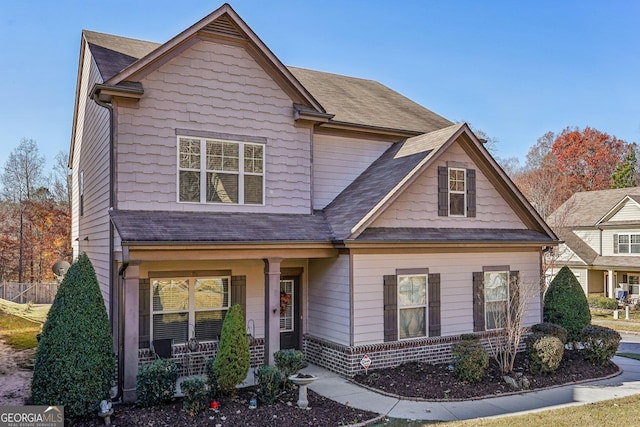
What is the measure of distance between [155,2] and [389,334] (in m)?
10.6

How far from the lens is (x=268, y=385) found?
9.16m

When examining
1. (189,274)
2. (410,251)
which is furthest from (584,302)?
(189,274)

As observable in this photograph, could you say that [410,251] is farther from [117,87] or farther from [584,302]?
[117,87]

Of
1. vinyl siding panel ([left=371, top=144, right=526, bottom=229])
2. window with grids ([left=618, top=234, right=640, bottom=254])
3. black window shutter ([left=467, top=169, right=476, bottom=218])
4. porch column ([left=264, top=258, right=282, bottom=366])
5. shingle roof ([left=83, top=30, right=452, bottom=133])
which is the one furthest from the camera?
window with grids ([left=618, top=234, right=640, bottom=254])

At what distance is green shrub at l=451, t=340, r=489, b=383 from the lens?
10539 millimetres

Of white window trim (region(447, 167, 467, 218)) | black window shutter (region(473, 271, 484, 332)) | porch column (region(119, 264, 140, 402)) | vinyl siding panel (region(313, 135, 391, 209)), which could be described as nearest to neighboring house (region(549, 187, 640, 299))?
black window shutter (region(473, 271, 484, 332))

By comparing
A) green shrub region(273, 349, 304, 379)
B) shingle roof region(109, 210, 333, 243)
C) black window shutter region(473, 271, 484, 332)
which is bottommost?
green shrub region(273, 349, 304, 379)

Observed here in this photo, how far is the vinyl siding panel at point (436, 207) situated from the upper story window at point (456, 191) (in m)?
0.14

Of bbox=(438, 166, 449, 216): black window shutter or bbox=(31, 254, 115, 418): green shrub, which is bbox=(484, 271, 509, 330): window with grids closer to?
bbox=(438, 166, 449, 216): black window shutter

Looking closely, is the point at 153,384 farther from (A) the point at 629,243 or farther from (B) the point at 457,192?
(A) the point at 629,243

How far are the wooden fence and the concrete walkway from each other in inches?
828

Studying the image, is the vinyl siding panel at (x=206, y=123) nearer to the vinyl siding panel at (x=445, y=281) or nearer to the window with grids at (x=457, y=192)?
the vinyl siding panel at (x=445, y=281)

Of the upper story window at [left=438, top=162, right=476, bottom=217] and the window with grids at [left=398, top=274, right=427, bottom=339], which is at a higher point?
the upper story window at [left=438, top=162, right=476, bottom=217]

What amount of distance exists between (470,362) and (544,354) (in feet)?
6.84
